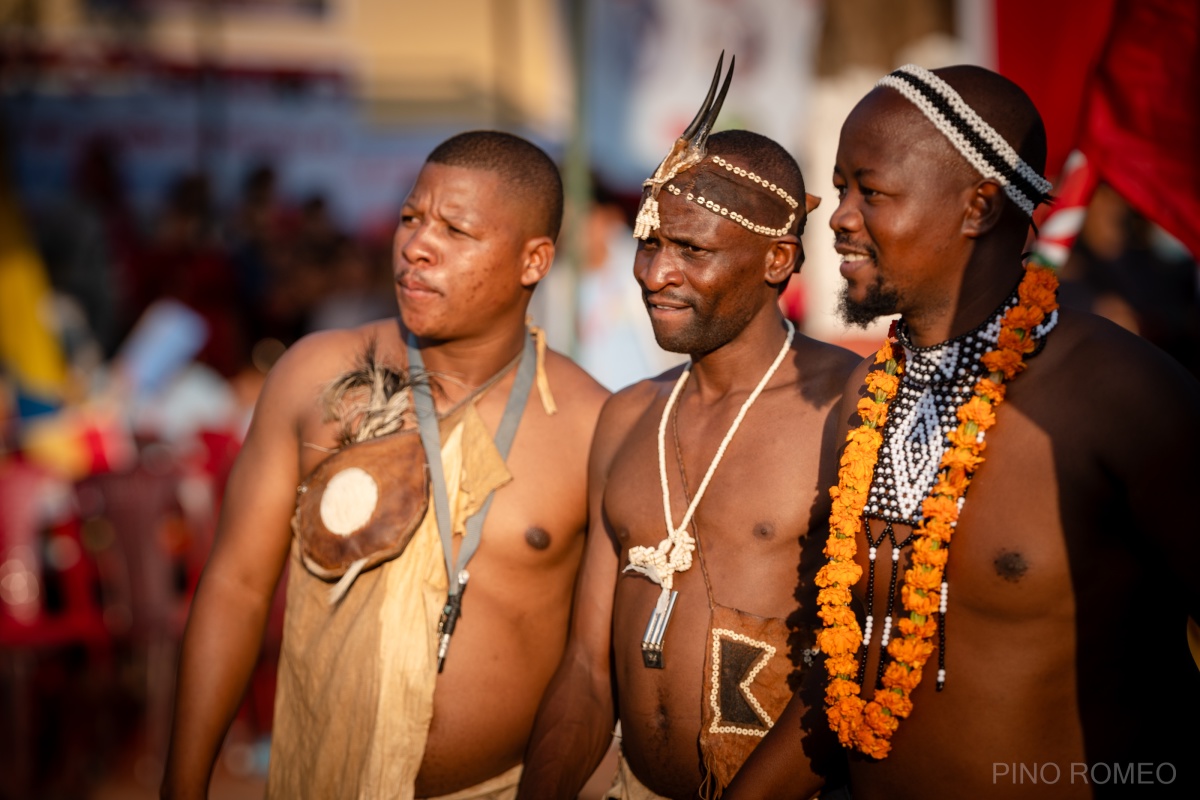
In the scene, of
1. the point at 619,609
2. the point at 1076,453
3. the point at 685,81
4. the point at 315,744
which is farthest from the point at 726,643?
the point at 685,81

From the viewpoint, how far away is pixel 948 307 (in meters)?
3.01

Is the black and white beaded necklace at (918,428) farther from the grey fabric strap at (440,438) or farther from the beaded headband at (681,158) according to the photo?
the grey fabric strap at (440,438)

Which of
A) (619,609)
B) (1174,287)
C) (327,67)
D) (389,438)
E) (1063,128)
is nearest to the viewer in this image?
(619,609)

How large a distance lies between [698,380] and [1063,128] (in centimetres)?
213

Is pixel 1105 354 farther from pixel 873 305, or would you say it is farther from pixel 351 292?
pixel 351 292

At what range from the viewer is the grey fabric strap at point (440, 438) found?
3.83 metres

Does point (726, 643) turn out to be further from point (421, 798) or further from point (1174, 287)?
point (1174, 287)

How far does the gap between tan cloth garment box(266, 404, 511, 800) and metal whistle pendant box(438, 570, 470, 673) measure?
0.02 meters

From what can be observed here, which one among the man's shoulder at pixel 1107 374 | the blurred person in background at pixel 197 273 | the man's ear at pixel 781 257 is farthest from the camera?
the blurred person in background at pixel 197 273

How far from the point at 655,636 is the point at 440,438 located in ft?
3.39

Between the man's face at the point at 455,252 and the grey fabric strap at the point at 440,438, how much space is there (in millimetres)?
190

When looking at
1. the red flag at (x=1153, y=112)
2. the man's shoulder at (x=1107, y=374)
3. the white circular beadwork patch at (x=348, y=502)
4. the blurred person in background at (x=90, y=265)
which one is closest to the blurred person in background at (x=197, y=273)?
the blurred person in background at (x=90, y=265)

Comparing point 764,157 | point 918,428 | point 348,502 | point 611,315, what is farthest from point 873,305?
point 611,315

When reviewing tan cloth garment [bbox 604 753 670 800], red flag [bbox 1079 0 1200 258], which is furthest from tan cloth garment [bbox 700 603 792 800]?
red flag [bbox 1079 0 1200 258]
